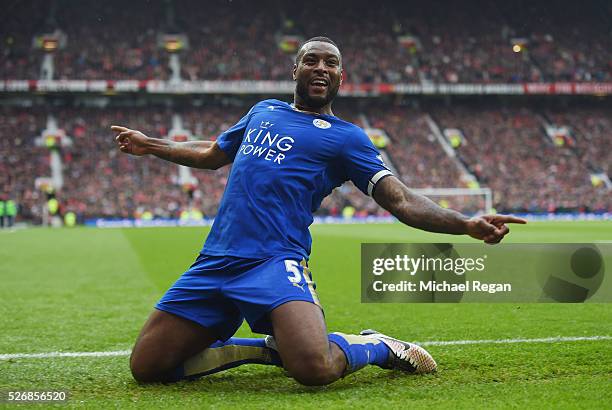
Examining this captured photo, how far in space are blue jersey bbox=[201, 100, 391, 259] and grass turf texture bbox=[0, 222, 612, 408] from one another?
0.85m

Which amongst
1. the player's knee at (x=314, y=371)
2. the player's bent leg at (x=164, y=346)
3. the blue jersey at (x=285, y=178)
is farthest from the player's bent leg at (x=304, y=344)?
the player's bent leg at (x=164, y=346)

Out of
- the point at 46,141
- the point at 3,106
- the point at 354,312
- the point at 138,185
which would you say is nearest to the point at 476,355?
the point at 354,312

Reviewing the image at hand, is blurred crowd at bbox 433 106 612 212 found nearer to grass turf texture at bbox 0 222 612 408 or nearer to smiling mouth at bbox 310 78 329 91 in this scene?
grass turf texture at bbox 0 222 612 408

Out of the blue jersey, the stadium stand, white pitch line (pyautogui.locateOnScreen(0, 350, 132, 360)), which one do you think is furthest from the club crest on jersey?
the stadium stand

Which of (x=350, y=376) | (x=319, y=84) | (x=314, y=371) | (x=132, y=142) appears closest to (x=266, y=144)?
(x=319, y=84)

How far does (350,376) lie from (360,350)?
34cm

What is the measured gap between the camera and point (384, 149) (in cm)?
4428

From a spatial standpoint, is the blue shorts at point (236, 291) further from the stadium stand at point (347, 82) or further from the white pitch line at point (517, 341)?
the stadium stand at point (347, 82)

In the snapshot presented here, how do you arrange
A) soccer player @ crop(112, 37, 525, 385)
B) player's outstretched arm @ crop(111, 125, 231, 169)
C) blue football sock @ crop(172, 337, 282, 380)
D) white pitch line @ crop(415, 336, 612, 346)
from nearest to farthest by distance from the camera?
soccer player @ crop(112, 37, 525, 385) < blue football sock @ crop(172, 337, 282, 380) < player's outstretched arm @ crop(111, 125, 231, 169) < white pitch line @ crop(415, 336, 612, 346)

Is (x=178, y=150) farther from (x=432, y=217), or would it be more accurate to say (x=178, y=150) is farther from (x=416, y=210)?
(x=432, y=217)

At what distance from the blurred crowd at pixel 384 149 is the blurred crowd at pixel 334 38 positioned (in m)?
2.43

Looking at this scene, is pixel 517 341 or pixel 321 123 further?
pixel 517 341

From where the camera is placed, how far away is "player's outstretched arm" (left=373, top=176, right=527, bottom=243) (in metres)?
3.92

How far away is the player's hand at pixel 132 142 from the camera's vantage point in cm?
516
